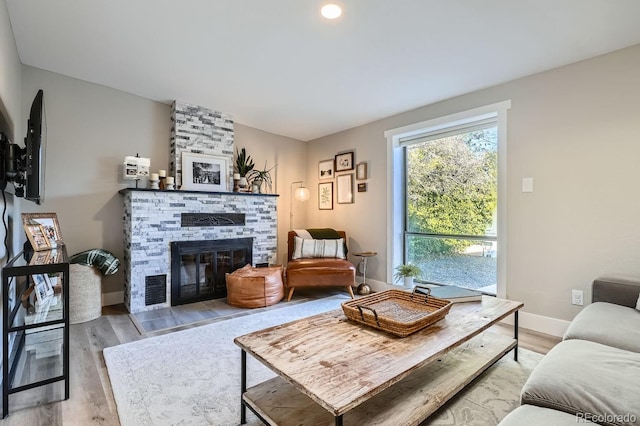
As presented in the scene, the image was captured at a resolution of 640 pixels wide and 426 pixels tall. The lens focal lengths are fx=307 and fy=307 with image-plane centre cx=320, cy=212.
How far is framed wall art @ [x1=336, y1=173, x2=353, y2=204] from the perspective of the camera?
4672mm

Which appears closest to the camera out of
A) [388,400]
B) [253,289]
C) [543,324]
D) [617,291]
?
[388,400]

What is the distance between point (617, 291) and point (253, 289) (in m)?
3.18

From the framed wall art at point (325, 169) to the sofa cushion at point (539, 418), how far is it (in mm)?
4113

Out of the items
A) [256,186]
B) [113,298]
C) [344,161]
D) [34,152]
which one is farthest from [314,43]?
[113,298]

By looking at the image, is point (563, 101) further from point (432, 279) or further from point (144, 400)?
point (144, 400)

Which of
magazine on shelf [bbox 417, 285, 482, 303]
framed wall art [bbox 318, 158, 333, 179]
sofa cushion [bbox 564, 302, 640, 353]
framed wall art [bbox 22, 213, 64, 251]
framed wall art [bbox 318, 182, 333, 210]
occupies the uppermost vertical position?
framed wall art [bbox 318, 158, 333, 179]

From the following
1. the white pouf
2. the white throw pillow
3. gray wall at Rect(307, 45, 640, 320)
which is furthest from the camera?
the white throw pillow

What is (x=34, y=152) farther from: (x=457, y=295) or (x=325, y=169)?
(x=325, y=169)

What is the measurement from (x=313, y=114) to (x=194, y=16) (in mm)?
2077

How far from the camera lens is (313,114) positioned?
4203mm

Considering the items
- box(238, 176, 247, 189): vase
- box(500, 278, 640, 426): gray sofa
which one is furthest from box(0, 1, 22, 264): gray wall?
box(500, 278, 640, 426): gray sofa

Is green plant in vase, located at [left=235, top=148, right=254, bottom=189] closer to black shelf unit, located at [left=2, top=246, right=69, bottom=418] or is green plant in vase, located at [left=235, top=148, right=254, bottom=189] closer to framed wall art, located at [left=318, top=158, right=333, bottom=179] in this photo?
framed wall art, located at [left=318, top=158, right=333, bottom=179]

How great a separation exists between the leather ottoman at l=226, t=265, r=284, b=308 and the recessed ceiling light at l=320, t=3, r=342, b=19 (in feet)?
8.77

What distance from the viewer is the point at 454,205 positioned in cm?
368
